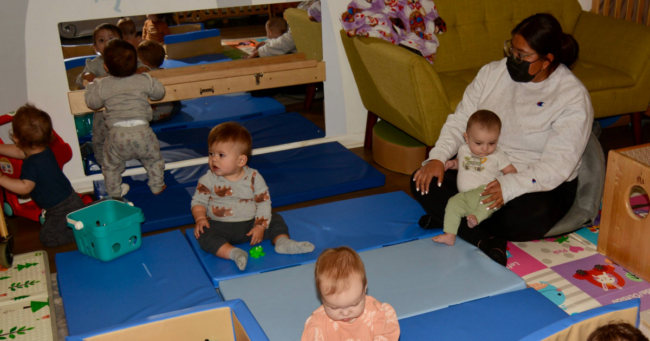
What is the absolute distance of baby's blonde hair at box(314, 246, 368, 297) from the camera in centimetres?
147

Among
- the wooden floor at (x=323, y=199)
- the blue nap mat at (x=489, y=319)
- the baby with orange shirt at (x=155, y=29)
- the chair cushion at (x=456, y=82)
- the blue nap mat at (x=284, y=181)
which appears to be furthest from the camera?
the baby with orange shirt at (x=155, y=29)

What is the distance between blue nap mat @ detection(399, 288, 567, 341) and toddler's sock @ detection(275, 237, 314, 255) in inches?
23.9

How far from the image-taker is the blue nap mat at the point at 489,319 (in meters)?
1.89

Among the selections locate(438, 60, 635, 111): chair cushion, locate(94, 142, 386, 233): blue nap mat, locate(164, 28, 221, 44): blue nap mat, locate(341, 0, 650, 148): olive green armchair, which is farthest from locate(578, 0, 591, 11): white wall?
locate(164, 28, 221, 44): blue nap mat

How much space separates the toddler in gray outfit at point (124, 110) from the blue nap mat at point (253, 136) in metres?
0.40

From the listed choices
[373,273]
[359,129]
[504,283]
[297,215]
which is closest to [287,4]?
[359,129]

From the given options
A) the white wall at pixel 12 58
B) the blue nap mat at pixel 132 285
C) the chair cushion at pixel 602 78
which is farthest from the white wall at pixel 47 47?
the chair cushion at pixel 602 78

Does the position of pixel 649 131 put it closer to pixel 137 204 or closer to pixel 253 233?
pixel 253 233

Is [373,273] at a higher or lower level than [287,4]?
lower

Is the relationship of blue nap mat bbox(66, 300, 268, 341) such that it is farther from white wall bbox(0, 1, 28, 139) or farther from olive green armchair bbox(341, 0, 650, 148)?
white wall bbox(0, 1, 28, 139)

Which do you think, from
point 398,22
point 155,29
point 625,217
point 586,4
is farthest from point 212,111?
point 586,4

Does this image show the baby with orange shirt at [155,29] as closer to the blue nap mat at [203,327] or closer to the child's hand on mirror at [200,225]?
the child's hand on mirror at [200,225]

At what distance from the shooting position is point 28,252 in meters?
2.66

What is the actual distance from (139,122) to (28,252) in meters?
0.92
